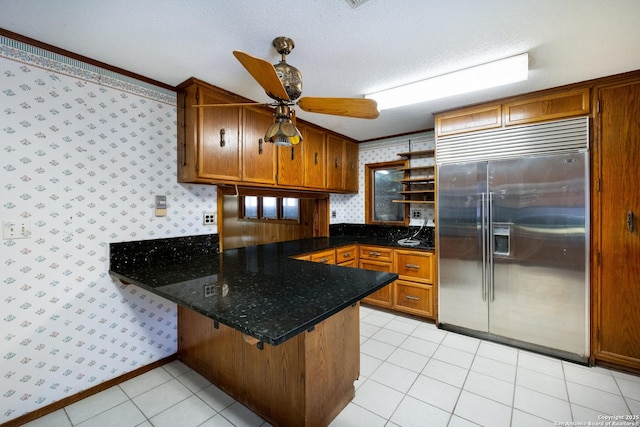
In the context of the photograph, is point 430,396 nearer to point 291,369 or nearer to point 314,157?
point 291,369

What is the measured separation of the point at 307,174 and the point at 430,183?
5.12 ft

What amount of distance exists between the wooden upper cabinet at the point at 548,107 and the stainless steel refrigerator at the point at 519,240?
83mm

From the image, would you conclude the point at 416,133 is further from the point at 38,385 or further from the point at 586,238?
the point at 38,385

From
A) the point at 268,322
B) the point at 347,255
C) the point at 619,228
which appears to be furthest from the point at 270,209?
the point at 619,228

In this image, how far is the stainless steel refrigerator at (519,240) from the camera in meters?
2.12

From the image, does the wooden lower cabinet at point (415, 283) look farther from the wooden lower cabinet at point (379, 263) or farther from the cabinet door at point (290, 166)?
the cabinet door at point (290, 166)

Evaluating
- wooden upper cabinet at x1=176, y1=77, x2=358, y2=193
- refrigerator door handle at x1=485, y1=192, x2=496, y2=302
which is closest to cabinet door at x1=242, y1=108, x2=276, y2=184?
wooden upper cabinet at x1=176, y1=77, x2=358, y2=193

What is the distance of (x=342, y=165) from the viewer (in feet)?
11.9

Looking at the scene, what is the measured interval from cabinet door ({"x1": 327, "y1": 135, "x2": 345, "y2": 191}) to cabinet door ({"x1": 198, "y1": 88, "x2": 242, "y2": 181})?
4.52 ft

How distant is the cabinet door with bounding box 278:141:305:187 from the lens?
8.90 feet

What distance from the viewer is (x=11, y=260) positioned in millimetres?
1500

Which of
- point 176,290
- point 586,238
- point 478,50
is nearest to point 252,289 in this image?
point 176,290

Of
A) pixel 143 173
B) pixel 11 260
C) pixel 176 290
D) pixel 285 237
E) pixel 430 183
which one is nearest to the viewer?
pixel 176 290

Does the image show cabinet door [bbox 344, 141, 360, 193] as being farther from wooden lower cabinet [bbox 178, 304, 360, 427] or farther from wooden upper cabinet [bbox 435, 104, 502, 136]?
wooden lower cabinet [bbox 178, 304, 360, 427]
